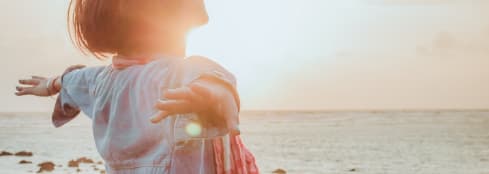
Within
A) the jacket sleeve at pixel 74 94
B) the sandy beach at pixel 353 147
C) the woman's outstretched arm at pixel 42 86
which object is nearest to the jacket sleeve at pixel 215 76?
the jacket sleeve at pixel 74 94

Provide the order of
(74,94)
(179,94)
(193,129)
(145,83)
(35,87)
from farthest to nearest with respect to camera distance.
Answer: (35,87), (74,94), (145,83), (193,129), (179,94)

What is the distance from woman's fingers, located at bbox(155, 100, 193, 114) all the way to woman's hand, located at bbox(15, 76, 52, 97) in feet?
3.51

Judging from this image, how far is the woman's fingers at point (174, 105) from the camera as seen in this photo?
129 centimetres

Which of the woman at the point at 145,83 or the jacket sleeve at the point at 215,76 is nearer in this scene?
the jacket sleeve at the point at 215,76

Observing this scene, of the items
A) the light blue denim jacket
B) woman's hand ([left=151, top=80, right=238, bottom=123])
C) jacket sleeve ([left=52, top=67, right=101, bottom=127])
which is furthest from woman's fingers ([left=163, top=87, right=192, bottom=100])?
jacket sleeve ([left=52, top=67, right=101, bottom=127])

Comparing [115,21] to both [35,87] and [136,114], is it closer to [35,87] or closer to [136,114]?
[136,114]

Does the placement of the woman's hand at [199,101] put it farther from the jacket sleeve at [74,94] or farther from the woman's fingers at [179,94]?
the jacket sleeve at [74,94]

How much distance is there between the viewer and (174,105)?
1.30 metres

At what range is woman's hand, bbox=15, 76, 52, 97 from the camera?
2258 mm

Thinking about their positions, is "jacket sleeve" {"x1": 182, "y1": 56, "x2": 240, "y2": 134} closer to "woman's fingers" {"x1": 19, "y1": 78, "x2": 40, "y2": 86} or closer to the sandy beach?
"woman's fingers" {"x1": 19, "y1": 78, "x2": 40, "y2": 86}

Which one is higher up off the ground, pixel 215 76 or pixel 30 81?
pixel 215 76

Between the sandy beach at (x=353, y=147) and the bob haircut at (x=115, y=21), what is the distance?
13.4m

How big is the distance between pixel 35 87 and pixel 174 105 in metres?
1.12

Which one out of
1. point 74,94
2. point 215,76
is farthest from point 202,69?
point 74,94
